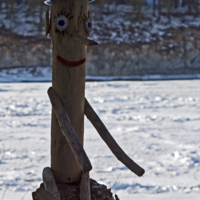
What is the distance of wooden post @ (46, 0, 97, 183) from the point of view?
174 centimetres

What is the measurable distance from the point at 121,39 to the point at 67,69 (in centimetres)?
1646

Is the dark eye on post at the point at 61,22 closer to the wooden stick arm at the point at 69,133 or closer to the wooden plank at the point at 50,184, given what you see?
the wooden stick arm at the point at 69,133

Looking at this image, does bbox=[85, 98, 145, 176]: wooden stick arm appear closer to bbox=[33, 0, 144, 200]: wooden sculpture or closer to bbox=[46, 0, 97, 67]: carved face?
bbox=[33, 0, 144, 200]: wooden sculpture

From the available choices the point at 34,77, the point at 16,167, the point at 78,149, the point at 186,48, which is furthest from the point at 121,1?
the point at 78,149

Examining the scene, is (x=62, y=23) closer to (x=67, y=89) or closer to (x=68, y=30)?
(x=68, y=30)

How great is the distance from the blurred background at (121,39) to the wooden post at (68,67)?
45.4 ft

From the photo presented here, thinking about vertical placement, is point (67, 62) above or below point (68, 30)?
below

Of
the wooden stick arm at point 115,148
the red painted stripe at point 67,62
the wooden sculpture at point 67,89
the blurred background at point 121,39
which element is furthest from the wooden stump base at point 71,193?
the blurred background at point 121,39

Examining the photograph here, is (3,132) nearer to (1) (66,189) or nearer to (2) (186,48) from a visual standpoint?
(1) (66,189)

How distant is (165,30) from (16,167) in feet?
55.6

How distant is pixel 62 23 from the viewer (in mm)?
1724

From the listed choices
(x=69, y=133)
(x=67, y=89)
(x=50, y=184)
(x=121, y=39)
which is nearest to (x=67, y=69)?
(x=67, y=89)

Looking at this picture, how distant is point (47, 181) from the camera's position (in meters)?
1.79

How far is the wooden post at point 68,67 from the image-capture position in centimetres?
174
